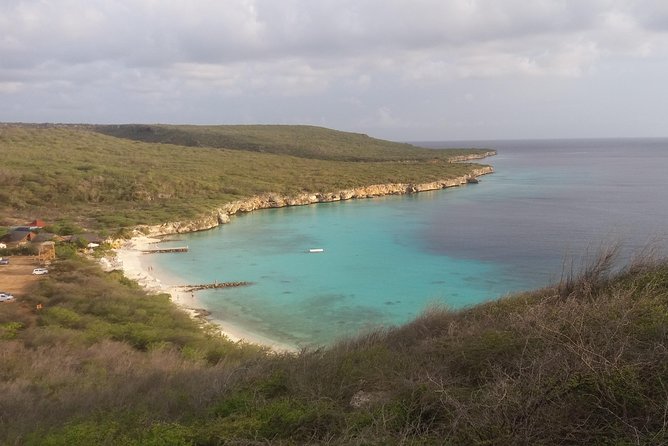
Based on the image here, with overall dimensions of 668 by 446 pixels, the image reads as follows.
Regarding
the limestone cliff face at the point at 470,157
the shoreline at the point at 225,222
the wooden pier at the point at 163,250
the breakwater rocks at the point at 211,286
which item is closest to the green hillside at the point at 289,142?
the limestone cliff face at the point at 470,157

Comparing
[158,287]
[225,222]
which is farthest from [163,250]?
[225,222]

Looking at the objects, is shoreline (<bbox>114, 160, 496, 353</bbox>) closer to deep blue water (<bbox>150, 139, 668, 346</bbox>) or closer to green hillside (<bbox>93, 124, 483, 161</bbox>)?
deep blue water (<bbox>150, 139, 668, 346</bbox>)

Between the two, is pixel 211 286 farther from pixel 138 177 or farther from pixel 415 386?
pixel 138 177

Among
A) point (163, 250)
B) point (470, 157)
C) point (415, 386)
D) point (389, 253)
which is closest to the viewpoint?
point (415, 386)

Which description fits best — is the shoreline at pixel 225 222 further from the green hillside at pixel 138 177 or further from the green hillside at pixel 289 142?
the green hillside at pixel 289 142

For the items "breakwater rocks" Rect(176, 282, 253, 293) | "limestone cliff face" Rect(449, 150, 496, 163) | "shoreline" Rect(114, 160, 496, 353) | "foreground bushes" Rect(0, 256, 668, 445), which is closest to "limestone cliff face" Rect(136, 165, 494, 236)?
"shoreline" Rect(114, 160, 496, 353)

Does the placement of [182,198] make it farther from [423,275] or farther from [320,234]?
[423,275]
